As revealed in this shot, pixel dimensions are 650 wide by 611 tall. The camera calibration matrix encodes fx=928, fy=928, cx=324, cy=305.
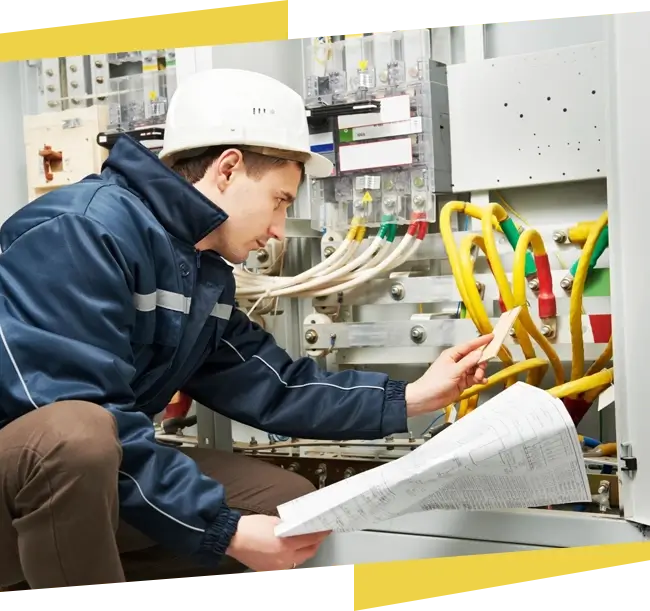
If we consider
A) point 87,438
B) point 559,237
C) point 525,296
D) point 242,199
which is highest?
point 242,199

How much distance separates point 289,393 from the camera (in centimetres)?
183

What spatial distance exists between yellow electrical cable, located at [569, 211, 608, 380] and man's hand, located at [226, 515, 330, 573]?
847 millimetres

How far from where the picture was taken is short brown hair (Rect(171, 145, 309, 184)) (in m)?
1.66

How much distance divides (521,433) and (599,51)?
3.73ft

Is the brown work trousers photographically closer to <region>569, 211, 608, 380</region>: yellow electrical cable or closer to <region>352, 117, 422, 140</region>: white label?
<region>569, 211, 608, 380</region>: yellow electrical cable

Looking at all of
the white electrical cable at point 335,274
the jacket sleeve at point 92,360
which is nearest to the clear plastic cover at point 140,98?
the white electrical cable at point 335,274

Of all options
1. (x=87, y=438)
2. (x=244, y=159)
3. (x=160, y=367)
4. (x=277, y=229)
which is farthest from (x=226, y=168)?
(x=87, y=438)

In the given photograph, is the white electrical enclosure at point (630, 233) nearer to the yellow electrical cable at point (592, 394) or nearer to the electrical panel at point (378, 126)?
the yellow electrical cable at point (592, 394)

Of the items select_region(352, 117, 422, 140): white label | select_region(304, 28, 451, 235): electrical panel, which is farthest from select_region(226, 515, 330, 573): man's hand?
select_region(352, 117, 422, 140): white label

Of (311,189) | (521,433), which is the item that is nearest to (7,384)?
(521,433)

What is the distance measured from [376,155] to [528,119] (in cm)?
37

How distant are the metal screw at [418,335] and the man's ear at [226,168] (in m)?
0.68

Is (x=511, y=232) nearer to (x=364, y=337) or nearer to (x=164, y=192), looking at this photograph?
(x=364, y=337)

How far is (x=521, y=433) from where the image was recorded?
1275 millimetres
